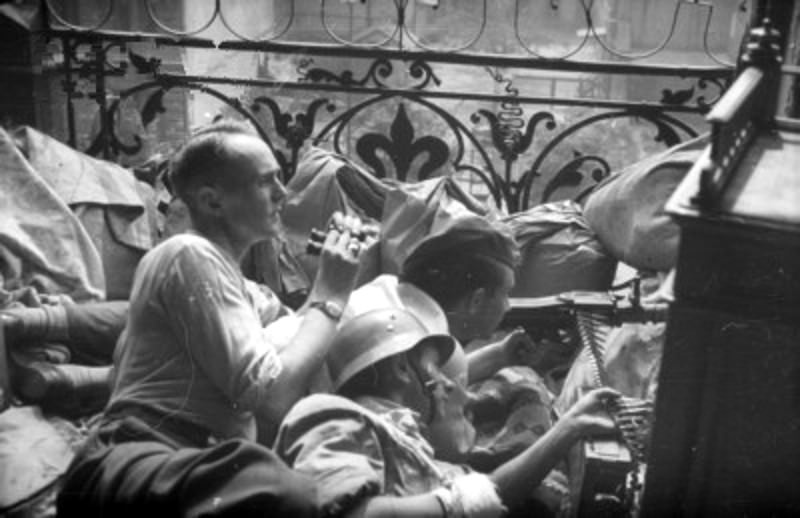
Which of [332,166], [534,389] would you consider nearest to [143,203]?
[332,166]

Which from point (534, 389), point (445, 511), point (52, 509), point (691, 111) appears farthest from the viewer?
point (691, 111)

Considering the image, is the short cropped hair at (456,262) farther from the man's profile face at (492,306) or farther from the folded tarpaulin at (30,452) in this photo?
the folded tarpaulin at (30,452)

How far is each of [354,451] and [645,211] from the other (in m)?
1.96

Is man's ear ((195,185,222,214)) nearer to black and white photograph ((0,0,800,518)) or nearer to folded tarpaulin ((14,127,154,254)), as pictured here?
black and white photograph ((0,0,800,518))

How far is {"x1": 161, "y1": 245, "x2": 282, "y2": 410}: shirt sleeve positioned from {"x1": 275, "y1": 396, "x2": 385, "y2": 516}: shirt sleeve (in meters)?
0.19

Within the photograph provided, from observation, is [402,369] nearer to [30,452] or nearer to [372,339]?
[372,339]

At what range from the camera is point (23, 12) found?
15.4 ft

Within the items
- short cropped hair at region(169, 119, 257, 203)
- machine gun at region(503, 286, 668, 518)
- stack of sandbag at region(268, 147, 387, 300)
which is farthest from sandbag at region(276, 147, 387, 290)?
short cropped hair at region(169, 119, 257, 203)

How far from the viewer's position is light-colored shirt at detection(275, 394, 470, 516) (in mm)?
2092

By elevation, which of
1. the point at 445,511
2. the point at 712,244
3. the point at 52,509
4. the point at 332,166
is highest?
the point at 712,244

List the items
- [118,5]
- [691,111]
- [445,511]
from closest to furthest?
[445,511], [691,111], [118,5]

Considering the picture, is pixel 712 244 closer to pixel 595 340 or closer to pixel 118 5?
pixel 595 340

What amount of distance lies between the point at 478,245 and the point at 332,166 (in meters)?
1.22

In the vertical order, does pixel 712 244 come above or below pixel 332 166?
above
